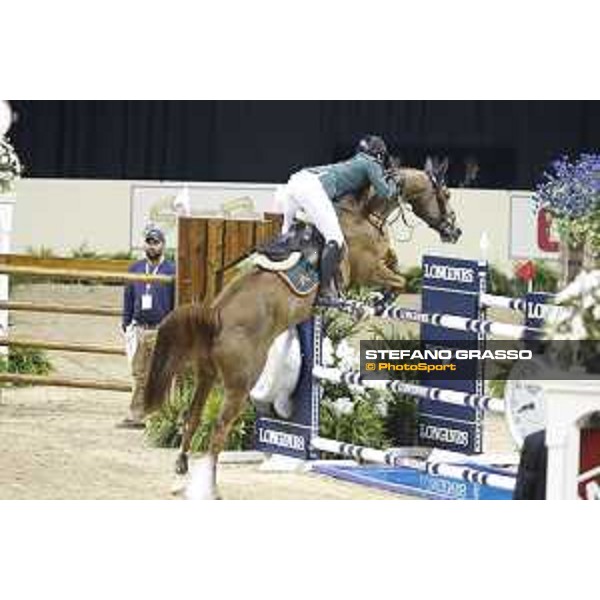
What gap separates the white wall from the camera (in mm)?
7879

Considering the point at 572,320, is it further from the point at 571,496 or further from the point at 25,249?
Answer: the point at 25,249

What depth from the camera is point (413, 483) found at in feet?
27.0

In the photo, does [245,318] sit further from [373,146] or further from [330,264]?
[373,146]

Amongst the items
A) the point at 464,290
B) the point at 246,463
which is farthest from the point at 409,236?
the point at 246,463

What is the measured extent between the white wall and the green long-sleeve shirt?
181mm

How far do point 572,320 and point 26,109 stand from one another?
1.71 meters

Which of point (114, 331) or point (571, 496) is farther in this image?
point (114, 331)

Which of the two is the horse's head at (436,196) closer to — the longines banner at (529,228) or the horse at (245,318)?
the horse at (245,318)

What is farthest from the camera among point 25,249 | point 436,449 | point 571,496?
point 436,449

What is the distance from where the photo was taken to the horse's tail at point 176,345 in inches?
315

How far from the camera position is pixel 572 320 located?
24.7 feet

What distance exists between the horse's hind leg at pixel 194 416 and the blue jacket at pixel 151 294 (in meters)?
0.23

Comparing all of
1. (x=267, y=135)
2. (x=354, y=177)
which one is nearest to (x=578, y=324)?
(x=354, y=177)

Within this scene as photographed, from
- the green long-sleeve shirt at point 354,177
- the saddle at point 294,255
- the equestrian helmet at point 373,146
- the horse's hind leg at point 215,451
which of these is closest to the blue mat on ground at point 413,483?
the horse's hind leg at point 215,451
